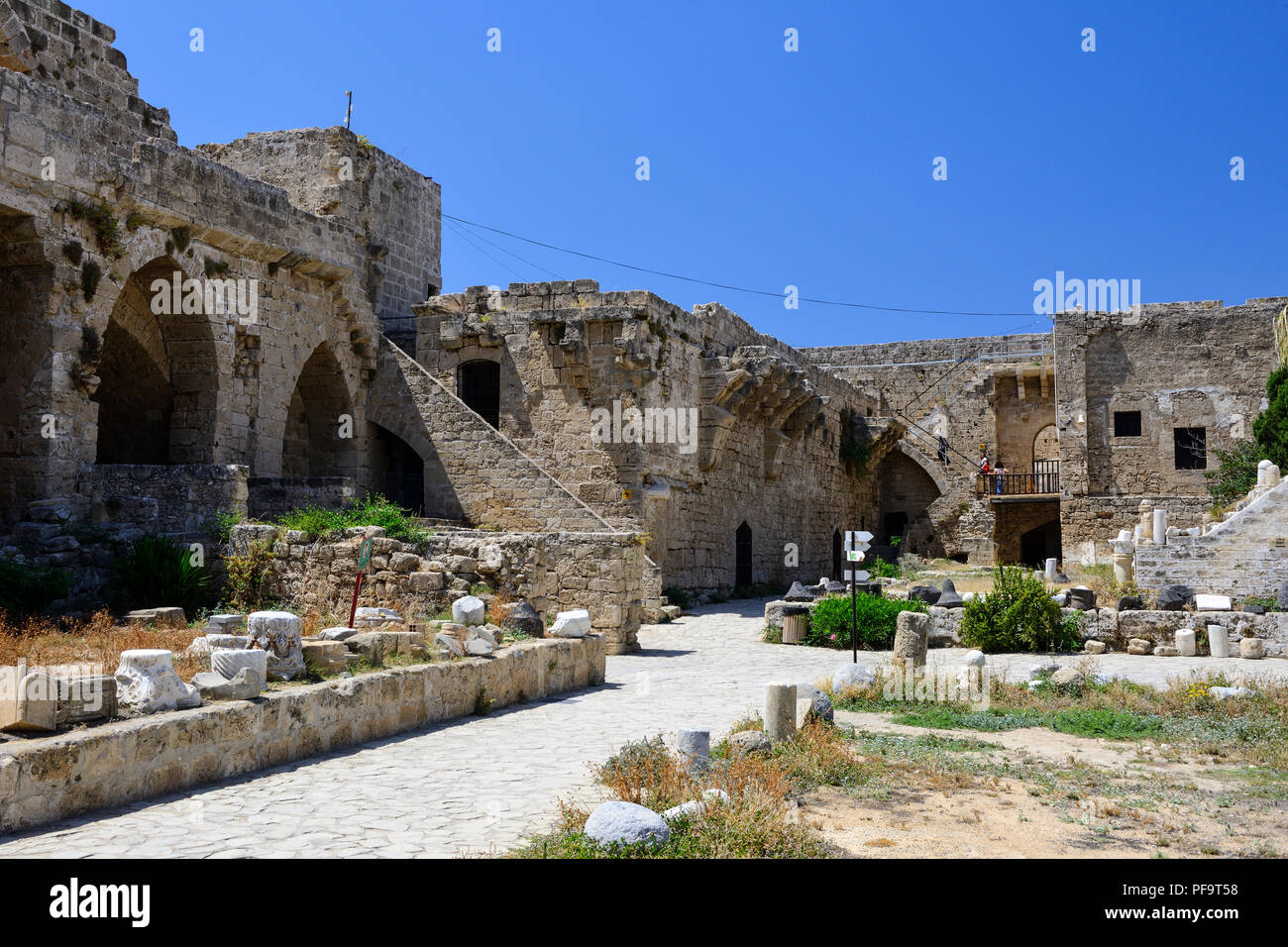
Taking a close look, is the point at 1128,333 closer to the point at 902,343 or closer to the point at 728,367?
the point at 902,343

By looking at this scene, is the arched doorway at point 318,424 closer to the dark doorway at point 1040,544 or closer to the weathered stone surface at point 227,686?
the weathered stone surface at point 227,686

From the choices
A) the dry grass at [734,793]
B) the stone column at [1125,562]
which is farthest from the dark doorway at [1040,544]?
the dry grass at [734,793]

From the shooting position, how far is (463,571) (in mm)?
11961

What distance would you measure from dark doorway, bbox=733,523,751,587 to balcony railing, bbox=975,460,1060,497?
1012 cm

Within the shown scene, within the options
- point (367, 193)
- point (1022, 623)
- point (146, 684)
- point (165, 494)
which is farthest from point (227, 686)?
point (367, 193)

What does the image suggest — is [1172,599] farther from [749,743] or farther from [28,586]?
[28,586]

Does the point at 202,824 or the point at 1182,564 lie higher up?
the point at 1182,564

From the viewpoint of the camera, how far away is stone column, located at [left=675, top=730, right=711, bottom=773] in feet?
19.6

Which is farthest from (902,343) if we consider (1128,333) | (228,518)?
(228,518)

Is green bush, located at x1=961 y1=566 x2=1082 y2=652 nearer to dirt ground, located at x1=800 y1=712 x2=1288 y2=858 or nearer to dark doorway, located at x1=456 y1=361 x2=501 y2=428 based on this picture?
dirt ground, located at x1=800 y1=712 x2=1288 y2=858

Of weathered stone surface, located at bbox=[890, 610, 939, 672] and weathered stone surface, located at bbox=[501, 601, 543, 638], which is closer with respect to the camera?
weathered stone surface, located at bbox=[501, 601, 543, 638]

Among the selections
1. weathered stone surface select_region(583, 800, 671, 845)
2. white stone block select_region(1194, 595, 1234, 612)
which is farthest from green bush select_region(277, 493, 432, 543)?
white stone block select_region(1194, 595, 1234, 612)

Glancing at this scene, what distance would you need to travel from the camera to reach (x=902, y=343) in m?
32.0

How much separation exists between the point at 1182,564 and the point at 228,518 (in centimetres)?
1263
